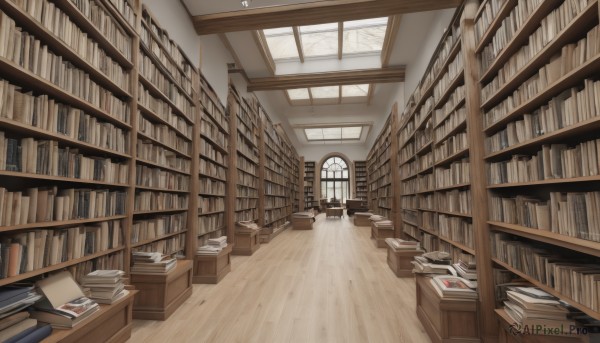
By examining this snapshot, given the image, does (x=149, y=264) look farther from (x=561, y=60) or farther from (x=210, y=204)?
(x=561, y=60)

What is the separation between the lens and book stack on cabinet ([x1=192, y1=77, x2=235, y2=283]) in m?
3.66

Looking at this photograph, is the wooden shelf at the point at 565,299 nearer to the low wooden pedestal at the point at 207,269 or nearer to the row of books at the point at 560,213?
the row of books at the point at 560,213

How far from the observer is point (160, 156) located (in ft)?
10.6

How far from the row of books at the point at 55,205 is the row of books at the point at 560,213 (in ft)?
9.73

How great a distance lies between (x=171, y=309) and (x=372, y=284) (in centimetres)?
232

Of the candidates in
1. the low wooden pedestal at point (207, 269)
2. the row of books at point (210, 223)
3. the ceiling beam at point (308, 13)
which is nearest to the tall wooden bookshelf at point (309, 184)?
the row of books at point (210, 223)

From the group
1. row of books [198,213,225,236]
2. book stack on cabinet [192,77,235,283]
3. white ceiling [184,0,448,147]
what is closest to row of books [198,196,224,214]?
book stack on cabinet [192,77,235,283]

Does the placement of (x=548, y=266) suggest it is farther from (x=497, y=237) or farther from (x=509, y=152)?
(x=509, y=152)

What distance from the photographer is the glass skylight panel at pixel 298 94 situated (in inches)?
328

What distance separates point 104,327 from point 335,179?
52.9 ft

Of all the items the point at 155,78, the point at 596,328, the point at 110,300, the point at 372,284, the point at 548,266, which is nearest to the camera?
the point at 596,328

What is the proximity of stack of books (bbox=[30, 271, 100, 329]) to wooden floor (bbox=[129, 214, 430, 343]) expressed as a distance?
61 centimetres

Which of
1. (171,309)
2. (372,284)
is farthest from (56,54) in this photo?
(372,284)

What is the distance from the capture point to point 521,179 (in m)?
1.97
